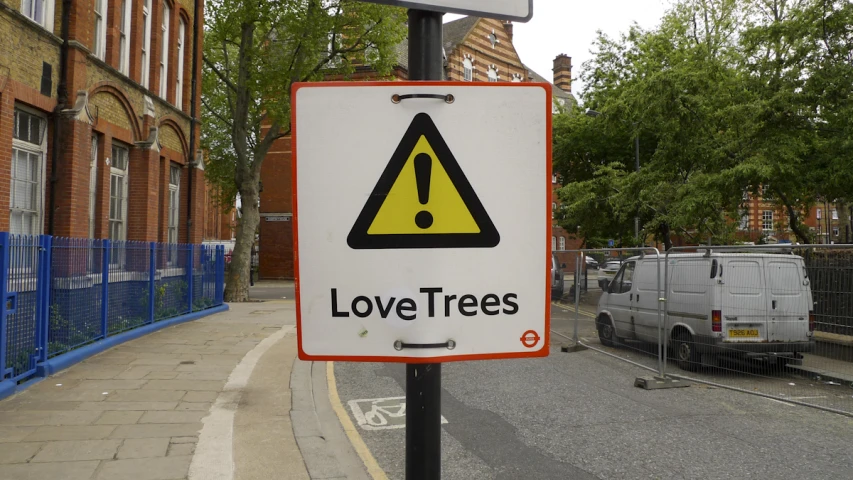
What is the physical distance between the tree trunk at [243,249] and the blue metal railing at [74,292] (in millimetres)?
7878

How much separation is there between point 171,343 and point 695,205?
12608mm

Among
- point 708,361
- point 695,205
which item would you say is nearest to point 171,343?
point 708,361

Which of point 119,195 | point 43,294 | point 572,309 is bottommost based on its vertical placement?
point 572,309

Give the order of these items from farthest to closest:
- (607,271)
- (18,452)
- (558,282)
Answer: (558,282) < (607,271) < (18,452)

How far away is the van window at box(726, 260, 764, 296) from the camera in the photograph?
8219 mm

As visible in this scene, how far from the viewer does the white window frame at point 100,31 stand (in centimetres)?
1469

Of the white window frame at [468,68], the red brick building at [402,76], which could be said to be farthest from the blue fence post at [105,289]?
the white window frame at [468,68]

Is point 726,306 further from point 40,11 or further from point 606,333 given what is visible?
point 40,11

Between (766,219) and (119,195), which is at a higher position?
(766,219)

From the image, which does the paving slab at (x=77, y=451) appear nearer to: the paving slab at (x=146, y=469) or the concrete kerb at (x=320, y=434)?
the paving slab at (x=146, y=469)

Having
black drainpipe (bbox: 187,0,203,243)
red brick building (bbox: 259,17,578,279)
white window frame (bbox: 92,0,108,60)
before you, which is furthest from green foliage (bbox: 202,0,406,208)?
red brick building (bbox: 259,17,578,279)

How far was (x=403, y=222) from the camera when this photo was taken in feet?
5.83

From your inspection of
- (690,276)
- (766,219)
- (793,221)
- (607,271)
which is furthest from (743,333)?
(766,219)

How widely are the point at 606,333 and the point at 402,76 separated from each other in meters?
30.8
